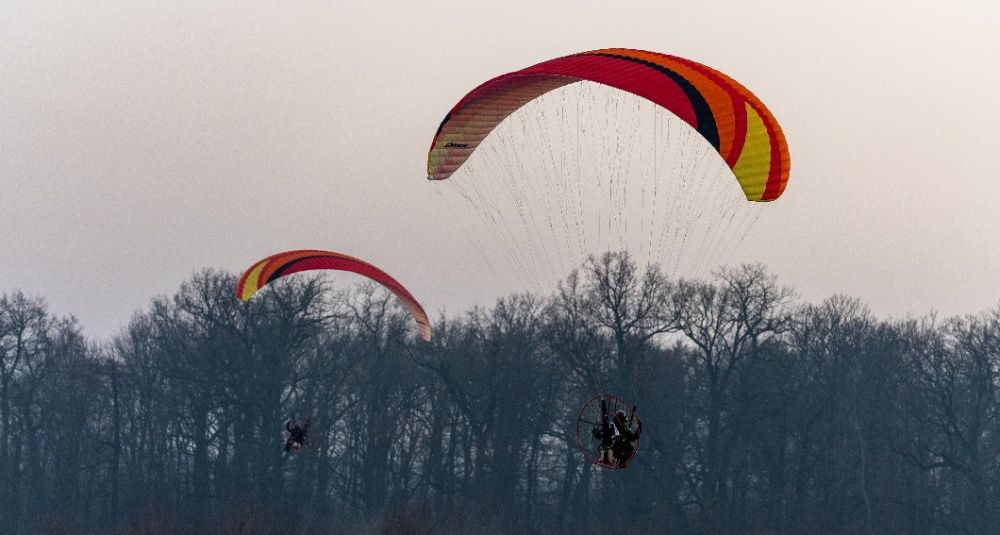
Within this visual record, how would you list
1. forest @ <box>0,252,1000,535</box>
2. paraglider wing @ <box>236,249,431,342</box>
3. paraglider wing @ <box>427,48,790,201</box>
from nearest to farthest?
1. paraglider wing @ <box>427,48,790,201</box>
2. paraglider wing @ <box>236,249,431,342</box>
3. forest @ <box>0,252,1000,535</box>

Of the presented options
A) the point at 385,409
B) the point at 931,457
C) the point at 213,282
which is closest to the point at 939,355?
the point at 931,457

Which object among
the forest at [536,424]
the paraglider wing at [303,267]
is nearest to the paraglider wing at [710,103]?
the paraglider wing at [303,267]

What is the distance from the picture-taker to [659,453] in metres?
51.0

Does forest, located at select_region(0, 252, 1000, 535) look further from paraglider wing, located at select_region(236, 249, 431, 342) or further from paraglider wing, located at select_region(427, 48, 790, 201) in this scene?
paraglider wing, located at select_region(427, 48, 790, 201)

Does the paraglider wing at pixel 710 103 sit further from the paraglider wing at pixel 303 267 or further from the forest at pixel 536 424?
the forest at pixel 536 424

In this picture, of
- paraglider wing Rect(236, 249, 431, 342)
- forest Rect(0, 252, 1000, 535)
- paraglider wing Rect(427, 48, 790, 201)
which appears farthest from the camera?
forest Rect(0, 252, 1000, 535)

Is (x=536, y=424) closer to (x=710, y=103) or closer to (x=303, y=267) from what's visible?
(x=303, y=267)

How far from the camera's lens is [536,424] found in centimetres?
5178

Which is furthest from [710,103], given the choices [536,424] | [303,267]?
[536,424]

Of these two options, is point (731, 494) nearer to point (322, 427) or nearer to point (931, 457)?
point (931, 457)

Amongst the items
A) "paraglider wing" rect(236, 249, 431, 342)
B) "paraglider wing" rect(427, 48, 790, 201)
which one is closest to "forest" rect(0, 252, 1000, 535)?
"paraglider wing" rect(236, 249, 431, 342)

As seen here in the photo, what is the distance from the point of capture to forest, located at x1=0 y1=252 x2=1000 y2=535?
161ft

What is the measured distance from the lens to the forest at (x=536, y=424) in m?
49.2

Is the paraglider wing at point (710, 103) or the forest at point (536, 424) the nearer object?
the paraglider wing at point (710, 103)
